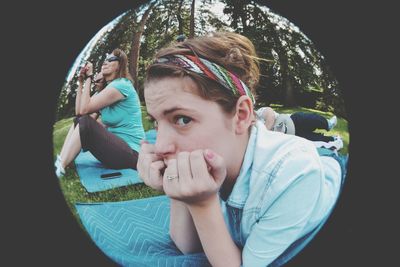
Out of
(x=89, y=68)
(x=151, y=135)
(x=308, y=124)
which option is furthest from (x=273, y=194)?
(x=89, y=68)

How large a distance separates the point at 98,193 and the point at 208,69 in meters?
1.19

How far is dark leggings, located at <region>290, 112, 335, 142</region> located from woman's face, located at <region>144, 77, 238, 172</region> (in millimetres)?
524

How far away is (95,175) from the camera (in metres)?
3.48

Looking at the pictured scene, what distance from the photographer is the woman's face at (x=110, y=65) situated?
3.37m

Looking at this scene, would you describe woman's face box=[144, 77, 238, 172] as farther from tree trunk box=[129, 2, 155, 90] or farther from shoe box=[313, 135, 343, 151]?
shoe box=[313, 135, 343, 151]

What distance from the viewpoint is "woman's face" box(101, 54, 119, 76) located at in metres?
3.37

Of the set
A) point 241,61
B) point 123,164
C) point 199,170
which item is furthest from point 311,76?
point 123,164

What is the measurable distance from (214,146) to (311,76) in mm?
941

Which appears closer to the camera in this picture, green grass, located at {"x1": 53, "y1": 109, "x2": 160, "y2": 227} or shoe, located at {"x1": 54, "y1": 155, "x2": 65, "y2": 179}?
green grass, located at {"x1": 53, "y1": 109, "x2": 160, "y2": 227}

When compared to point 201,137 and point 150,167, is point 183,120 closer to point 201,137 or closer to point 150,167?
point 201,137

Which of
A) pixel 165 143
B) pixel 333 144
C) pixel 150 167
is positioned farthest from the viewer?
pixel 333 144

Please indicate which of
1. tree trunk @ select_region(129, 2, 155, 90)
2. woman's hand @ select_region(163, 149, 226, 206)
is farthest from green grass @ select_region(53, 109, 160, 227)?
woman's hand @ select_region(163, 149, 226, 206)

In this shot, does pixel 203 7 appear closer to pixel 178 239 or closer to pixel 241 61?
pixel 241 61

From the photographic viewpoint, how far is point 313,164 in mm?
3043
